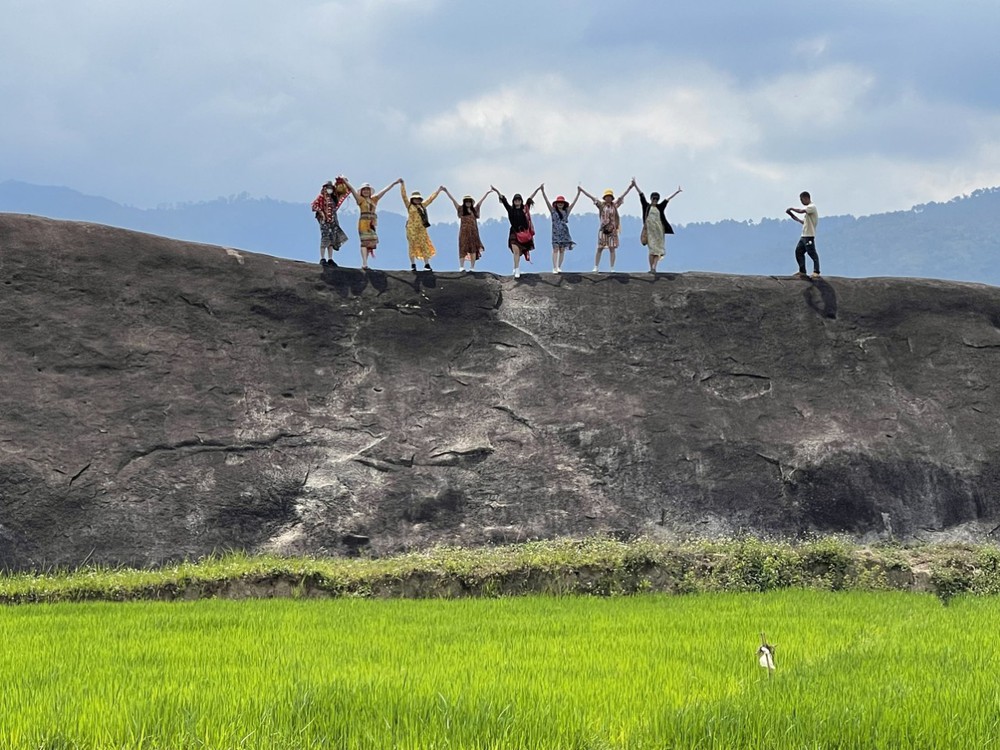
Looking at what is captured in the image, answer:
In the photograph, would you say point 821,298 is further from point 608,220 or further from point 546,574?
point 546,574

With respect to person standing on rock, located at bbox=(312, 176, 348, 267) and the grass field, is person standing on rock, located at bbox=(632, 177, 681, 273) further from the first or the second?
the grass field

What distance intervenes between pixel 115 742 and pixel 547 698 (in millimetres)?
2570

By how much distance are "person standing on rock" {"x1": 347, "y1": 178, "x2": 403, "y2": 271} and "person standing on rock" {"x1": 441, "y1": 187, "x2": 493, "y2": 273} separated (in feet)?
4.68

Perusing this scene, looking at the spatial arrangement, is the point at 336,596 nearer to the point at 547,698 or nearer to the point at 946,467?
the point at 547,698

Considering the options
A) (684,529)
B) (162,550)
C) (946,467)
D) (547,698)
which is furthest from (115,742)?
(946,467)

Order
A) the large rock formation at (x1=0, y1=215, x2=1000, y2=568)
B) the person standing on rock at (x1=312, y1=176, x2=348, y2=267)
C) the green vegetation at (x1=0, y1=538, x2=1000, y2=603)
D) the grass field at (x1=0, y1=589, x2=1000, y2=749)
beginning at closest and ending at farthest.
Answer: the grass field at (x1=0, y1=589, x2=1000, y2=749)
the green vegetation at (x1=0, y1=538, x2=1000, y2=603)
the large rock formation at (x1=0, y1=215, x2=1000, y2=568)
the person standing on rock at (x1=312, y1=176, x2=348, y2=267)

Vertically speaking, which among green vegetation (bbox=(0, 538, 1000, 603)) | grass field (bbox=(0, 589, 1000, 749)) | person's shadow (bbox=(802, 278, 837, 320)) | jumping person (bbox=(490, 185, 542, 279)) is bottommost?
green vegetation (bbox=(0, 538, 1000, 603))

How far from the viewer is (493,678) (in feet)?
22.2

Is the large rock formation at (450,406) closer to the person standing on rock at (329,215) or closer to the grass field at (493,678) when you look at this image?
the person standing on rock at (329,215)

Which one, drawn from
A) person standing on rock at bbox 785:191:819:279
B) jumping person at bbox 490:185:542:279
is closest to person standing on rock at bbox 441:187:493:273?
jumping person at bbox 490:185:542:279

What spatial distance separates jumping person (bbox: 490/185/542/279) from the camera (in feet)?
64.7

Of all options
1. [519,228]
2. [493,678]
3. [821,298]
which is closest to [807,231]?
[821,298]

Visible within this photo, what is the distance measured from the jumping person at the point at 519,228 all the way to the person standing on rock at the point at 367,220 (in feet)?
8.01

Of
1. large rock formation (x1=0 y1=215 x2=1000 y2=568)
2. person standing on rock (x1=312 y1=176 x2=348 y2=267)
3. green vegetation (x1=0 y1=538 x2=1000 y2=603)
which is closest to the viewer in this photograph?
green vegetation (x1=0 y1=538 x2=1000 y2=603)
